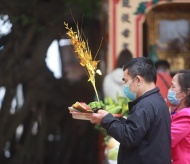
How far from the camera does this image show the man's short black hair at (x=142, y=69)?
3.73 meters

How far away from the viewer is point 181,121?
407cm

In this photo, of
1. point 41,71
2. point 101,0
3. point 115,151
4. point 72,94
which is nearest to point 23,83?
point 41,71

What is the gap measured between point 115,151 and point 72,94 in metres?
5.19

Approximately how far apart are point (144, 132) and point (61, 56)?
7.53 m

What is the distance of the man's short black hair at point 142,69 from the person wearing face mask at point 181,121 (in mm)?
469

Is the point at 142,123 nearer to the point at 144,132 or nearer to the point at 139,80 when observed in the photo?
the point at 144,132

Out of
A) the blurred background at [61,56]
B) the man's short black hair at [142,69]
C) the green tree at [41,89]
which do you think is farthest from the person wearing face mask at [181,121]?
the green tree at [41,89]

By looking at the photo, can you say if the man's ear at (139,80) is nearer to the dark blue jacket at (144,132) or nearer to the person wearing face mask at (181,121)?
the dark blue jacket at (144,132)

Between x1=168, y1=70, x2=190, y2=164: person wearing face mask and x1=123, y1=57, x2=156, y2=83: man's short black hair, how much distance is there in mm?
→ 469

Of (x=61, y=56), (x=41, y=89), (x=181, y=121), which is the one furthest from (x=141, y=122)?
(x=61, y=56)

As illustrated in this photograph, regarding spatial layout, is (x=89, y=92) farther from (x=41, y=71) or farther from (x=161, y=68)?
(x=161, y=68)

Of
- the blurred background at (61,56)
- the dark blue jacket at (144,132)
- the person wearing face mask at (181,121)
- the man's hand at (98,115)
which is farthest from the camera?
the blurred background at (61,56)

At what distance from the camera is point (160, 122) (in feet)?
12.0

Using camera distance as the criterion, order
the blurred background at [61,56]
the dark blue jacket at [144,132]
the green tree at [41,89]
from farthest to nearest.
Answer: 1. the green tree at [41,89]
2. the blurred background at [61,56]
3. the dark blue jacket at [144,132]
